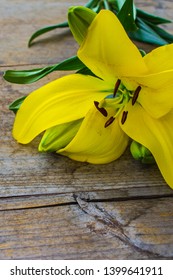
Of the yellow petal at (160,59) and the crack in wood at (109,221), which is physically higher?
the yellow petal at (160,59)

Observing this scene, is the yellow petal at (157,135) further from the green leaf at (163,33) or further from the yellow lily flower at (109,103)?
the green leaf at (163,33)

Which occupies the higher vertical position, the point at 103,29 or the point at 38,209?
the point at 103,29

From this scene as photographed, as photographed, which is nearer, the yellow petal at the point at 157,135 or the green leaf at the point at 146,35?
the yellow petal at the point at 157,135

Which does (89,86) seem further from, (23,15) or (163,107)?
(23,15)

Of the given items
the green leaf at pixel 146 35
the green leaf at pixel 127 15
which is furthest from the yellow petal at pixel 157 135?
the green leaf at pixel 146 35

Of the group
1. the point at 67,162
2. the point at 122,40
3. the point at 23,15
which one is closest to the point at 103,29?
the point at 122,40

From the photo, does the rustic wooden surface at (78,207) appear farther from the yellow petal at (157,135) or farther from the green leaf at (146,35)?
the green leaf at (146,35)

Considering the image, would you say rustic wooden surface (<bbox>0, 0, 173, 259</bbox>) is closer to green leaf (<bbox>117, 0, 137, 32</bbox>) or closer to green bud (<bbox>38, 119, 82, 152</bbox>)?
green bud (<bbox>38, 119, 82, 152</bbox>)


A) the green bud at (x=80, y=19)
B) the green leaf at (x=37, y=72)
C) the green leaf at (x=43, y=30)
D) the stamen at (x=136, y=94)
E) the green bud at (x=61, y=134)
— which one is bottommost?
the green leaf at (x=43, y=30)
